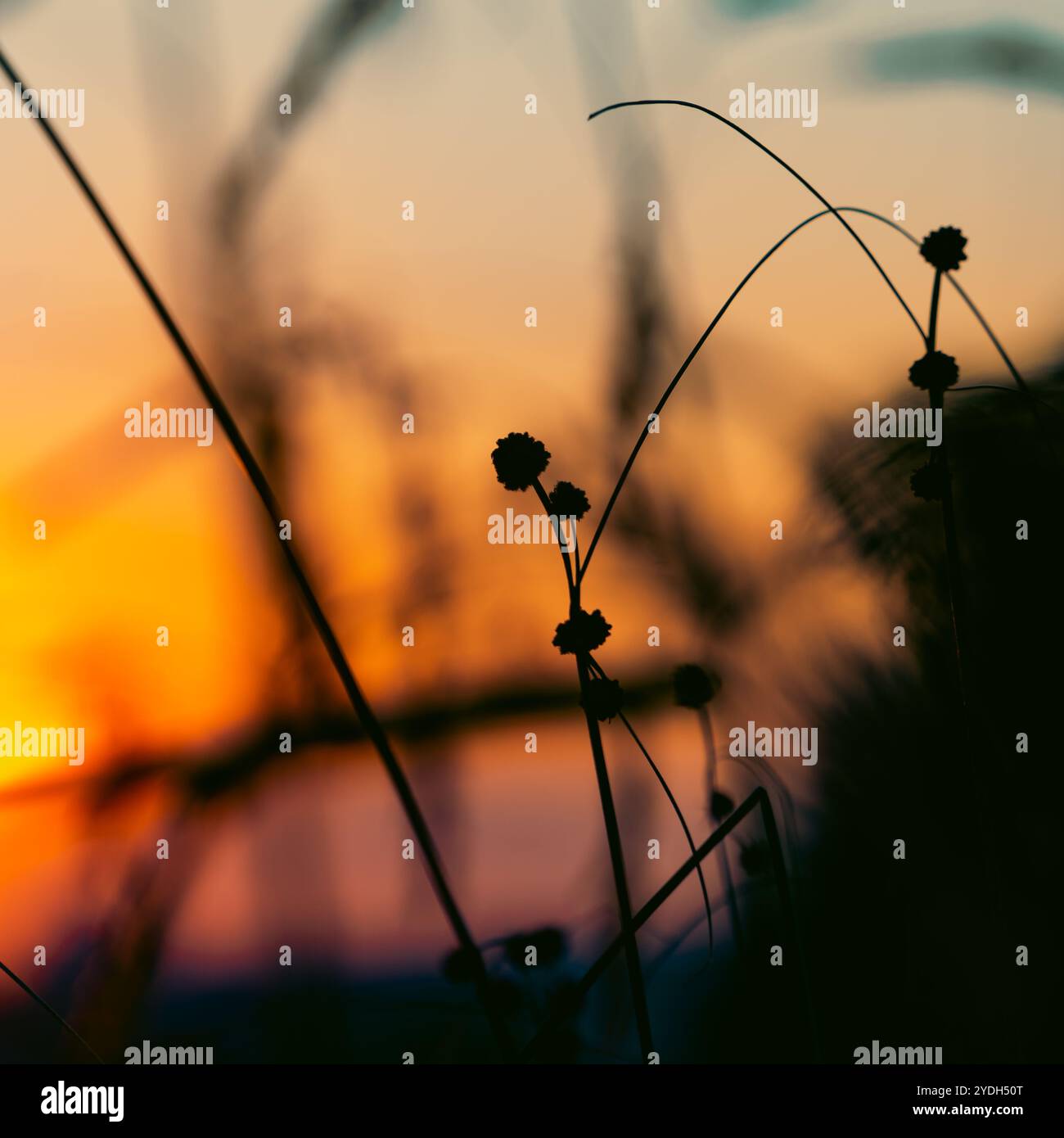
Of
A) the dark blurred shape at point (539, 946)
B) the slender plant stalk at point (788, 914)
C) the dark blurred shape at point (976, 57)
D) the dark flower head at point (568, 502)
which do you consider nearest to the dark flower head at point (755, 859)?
the slender plant stalk at point (788, 914)

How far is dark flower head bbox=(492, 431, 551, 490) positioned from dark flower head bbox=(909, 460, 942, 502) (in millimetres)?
149

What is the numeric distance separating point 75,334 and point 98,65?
0.15 meters

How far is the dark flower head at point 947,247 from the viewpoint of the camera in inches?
12.4

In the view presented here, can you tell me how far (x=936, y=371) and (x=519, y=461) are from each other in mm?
159

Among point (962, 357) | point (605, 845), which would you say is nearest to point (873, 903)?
point (605, 845)

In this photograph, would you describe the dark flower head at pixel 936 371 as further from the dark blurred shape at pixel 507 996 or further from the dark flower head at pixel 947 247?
the dark blurred shape at pixel 507 996

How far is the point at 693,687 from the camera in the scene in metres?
0.45

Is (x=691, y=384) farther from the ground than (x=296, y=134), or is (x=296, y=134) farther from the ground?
(x=296, y=134)

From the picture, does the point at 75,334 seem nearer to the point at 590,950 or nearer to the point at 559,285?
the point at 559,285

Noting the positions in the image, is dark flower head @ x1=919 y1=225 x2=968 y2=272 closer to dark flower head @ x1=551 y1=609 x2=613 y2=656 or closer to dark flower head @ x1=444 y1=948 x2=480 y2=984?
dark flower head @ x1=551 y1=609 x2=613 y2=656

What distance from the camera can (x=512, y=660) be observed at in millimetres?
502

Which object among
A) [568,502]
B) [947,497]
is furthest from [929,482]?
[568,502]

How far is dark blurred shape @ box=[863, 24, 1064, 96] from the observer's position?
47cm

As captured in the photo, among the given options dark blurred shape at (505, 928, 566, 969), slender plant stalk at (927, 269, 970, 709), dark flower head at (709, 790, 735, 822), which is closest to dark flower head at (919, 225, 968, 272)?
slender plant stalk at (927, 269, 970, 709)
